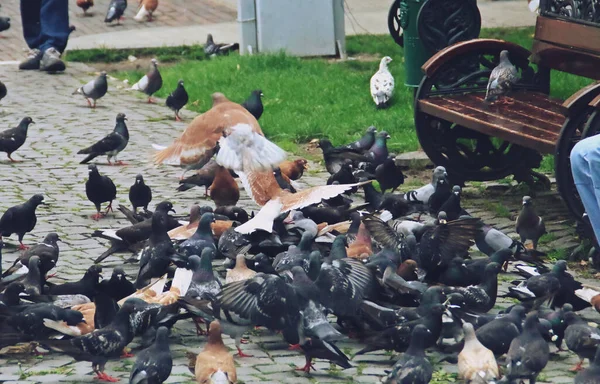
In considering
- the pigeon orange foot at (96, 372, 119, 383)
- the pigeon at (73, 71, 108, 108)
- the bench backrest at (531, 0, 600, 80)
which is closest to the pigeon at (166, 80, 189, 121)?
the pigeon at (73, 71, 108, 108)

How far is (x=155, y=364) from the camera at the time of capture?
5863mm

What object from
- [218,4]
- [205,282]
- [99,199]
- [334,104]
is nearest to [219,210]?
[99,199]

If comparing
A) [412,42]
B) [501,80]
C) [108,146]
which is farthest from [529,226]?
[412,42]

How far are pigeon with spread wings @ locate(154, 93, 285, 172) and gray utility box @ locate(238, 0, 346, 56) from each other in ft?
19.9

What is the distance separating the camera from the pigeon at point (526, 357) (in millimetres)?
5855

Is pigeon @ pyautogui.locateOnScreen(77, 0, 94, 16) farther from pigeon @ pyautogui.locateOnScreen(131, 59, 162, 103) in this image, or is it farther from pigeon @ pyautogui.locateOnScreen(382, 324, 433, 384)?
pigeon @ pyautogui.locateOnScreen(382, 324, 433, 384)

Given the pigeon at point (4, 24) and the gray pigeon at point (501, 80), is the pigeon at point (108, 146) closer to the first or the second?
the gray pigeon at point (501, 80)

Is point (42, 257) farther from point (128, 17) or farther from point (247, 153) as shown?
point (128, 17)

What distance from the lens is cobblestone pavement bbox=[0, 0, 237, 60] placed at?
18719 millimetres

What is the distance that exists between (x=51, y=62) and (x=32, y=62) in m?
0.46

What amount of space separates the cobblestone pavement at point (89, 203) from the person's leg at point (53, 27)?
34 centimetres

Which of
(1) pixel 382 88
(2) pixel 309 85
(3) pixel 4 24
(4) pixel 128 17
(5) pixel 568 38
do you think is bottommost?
(4) pixel 128 17

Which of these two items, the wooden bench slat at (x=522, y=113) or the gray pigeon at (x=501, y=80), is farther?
the gray pigeon at (x=501, y=80)

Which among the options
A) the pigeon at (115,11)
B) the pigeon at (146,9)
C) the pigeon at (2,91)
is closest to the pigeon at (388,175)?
the pigeon at (2,91)
